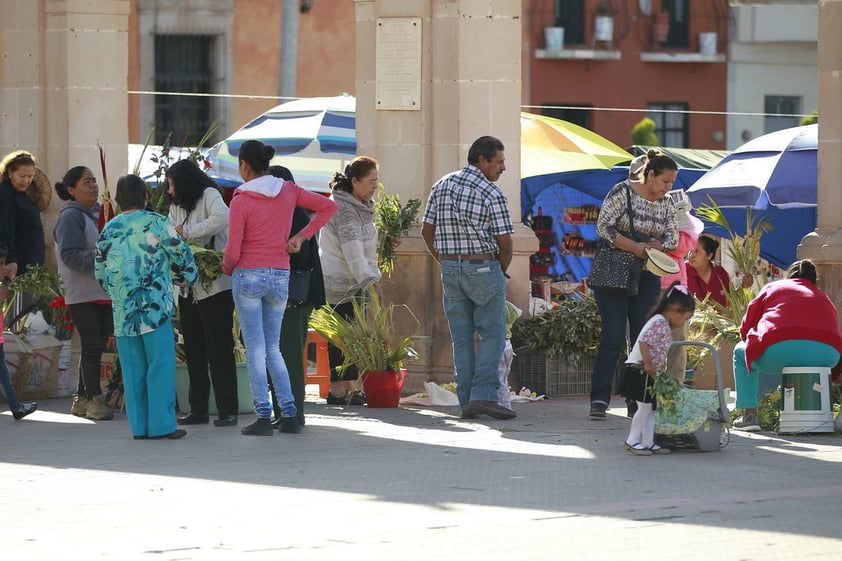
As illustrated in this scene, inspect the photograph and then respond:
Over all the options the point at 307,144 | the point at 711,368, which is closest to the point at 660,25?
the point at 307,144

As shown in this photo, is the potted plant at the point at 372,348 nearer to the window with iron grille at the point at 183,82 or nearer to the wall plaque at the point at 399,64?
the wall plaque at the point at 399,64

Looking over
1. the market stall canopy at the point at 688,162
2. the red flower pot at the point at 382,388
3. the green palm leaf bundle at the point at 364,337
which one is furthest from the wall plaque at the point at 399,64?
the market stall canopy at the point at 688,162

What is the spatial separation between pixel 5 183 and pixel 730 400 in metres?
5.39

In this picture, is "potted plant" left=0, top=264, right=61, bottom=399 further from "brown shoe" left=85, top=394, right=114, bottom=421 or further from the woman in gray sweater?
"brown shoe" left=85, top=394, right=114, bottom=421

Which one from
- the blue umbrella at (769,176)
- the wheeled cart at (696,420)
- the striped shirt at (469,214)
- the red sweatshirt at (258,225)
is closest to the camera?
the wheeled cart at (696,420)

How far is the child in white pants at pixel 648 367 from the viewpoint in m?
9.34

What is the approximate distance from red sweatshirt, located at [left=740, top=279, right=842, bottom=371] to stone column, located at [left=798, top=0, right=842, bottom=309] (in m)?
1.30

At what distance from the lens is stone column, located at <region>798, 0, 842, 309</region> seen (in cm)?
1155

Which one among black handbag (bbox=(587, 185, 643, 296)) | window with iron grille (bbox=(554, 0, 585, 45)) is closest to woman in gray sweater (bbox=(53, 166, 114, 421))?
black handbag (bbox=(587, 185, 643, 296))

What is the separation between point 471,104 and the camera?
1275 cm

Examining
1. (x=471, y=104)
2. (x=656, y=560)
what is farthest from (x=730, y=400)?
(x=656, y=560)

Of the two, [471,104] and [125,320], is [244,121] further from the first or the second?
[125,320]

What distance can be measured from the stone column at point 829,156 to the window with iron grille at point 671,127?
29.7 metres

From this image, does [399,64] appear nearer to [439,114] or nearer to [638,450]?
[439,114]
